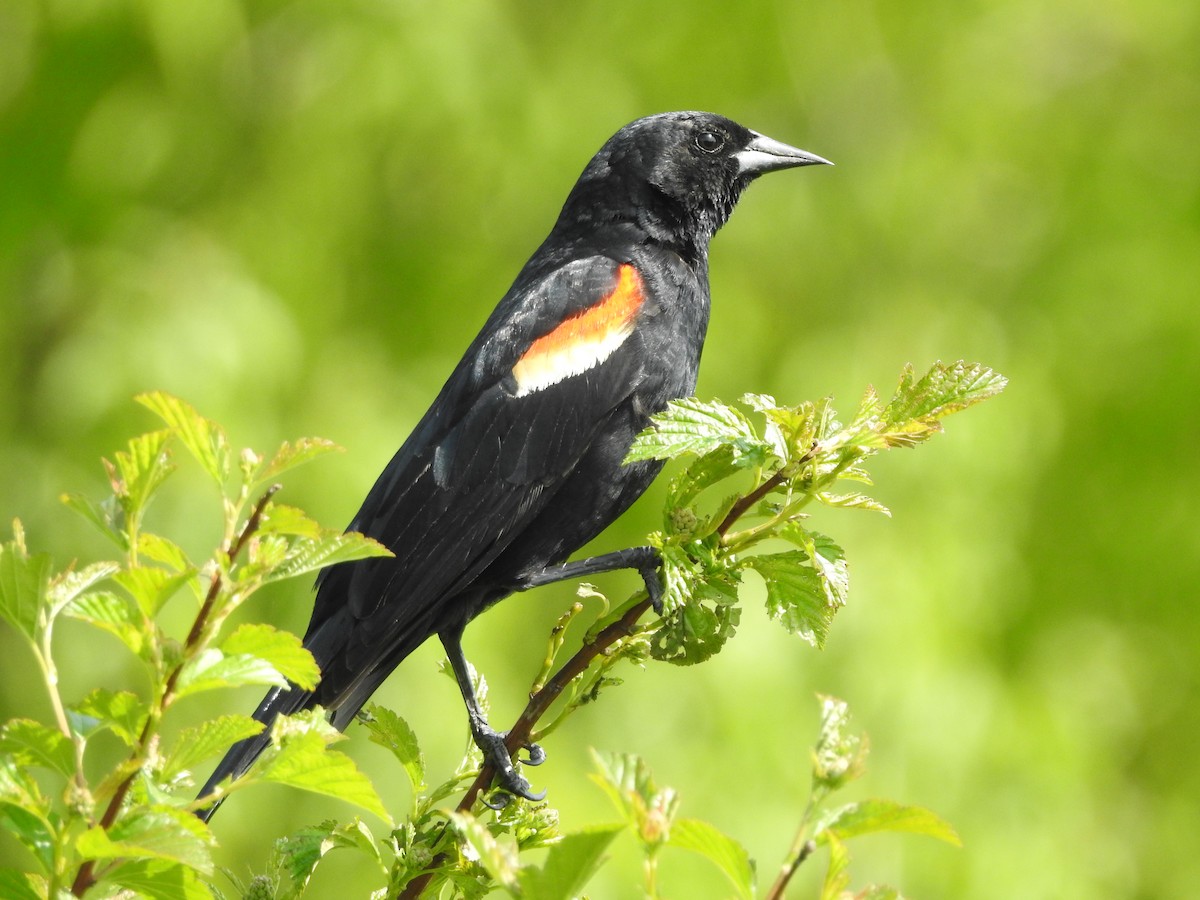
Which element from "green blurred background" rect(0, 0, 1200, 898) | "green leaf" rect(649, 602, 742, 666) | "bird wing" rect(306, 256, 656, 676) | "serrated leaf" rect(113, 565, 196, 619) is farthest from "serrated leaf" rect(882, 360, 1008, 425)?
"green blurred background" rect(0, 0, 1200, 898)

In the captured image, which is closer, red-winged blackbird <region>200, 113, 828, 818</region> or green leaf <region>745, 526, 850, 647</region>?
green leaf <region>745, 526, 850, 647</region>

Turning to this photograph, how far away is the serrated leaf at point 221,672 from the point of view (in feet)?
3.19

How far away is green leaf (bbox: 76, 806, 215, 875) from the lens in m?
0.91

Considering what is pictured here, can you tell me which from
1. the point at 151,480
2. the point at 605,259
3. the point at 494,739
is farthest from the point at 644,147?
the point at 151,480

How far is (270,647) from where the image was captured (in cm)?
99

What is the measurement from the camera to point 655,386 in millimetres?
2508

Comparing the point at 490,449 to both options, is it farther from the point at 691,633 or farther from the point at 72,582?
the point at 72,582

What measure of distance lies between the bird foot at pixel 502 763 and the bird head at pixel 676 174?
1.20 meters

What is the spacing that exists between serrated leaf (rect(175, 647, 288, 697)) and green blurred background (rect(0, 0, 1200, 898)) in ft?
9.96

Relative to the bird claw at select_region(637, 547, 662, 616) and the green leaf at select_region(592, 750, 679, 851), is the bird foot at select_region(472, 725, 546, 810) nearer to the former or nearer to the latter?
the bird claw at select_region(637, 547, 662, 616)

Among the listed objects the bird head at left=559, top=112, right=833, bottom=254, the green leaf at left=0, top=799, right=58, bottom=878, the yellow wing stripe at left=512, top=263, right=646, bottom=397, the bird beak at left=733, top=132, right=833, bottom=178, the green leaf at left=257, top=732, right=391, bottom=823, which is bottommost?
the green leaf at left=0, top=799, right=58, bottom=878

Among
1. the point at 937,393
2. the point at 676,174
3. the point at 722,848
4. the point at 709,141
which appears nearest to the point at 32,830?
the point at 722,848

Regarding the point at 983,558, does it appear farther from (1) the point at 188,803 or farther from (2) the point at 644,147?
(1) the point at 188,803

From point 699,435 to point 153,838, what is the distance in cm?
67
